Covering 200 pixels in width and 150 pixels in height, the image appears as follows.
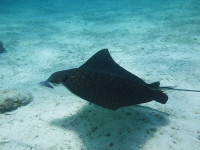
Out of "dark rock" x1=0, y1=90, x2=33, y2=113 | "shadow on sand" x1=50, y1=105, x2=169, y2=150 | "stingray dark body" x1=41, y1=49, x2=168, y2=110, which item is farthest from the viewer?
"dark rock" x1=0, y1=90, x2=33, y2=113

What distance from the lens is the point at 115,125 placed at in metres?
3.14

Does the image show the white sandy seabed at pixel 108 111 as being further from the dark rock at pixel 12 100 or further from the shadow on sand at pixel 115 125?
the dark rock at pixel 12 100

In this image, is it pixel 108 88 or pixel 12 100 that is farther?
pixel 12 100

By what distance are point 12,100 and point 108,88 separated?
9.18 feet

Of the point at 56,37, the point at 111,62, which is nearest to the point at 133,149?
the point at 111,62

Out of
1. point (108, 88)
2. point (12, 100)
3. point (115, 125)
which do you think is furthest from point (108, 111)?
point (12, 100)

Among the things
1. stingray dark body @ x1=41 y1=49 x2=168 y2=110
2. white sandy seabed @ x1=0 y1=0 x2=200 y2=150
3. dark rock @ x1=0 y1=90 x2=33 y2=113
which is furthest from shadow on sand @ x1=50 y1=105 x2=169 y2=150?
dark rock @ x1=0 y1=90 x2=33 y2=113

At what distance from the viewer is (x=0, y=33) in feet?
39.2

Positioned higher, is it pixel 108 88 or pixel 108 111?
pixel 108 88

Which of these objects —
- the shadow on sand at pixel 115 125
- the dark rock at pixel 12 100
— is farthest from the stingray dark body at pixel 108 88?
the dark rock at pixel 12 100

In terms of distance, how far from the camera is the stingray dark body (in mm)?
2498

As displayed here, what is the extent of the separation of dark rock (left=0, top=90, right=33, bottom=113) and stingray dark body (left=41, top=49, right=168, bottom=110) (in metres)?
1.62

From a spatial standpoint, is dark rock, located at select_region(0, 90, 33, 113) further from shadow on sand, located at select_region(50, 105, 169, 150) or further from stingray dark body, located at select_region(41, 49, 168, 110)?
stingray dark body, located at select_region(41, 49, 168, 110)

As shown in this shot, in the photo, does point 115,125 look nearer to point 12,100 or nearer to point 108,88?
point 108,88
